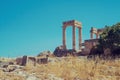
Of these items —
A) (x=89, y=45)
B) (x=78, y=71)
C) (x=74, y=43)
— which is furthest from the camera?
(x=74, y=43)

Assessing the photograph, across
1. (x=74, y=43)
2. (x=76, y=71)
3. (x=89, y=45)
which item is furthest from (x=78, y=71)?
(x=74, y=43)

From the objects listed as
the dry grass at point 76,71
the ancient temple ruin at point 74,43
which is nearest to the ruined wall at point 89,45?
the ancient temple ruin at point 74,43

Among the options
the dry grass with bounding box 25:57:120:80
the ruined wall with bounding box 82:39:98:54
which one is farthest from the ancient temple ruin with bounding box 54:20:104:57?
the dry grass with bounding box 25:57:120:80

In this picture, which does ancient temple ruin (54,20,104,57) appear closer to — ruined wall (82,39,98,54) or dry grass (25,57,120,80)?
ruined wall (82,39,98,54)

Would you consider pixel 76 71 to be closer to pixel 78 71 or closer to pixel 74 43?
pixel 78 71

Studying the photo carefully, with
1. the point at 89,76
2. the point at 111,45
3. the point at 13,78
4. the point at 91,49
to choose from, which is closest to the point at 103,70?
the point at 89,76

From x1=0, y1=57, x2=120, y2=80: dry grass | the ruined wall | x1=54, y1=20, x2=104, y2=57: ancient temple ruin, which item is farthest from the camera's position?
x1=54, y1=20, x2=104, y2=57: ancient temple ruin

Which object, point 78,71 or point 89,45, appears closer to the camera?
point 78,71

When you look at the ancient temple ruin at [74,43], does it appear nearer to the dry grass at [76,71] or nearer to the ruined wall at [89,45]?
the ruined wall at [89,45]

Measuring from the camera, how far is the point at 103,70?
10406mm

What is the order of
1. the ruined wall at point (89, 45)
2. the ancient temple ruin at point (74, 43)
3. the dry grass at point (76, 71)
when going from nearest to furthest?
the dry grass at point (76, 71), the ruined wall at point (89, 45), the ancient temple ruin at point (74, 43)

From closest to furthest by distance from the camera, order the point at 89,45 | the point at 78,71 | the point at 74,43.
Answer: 1. the point at 78,71
2. the point at 89,45
3. the point at 74,43

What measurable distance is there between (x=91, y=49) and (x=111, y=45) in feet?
16.6

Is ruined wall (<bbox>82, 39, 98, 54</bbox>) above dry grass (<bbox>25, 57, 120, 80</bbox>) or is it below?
above
